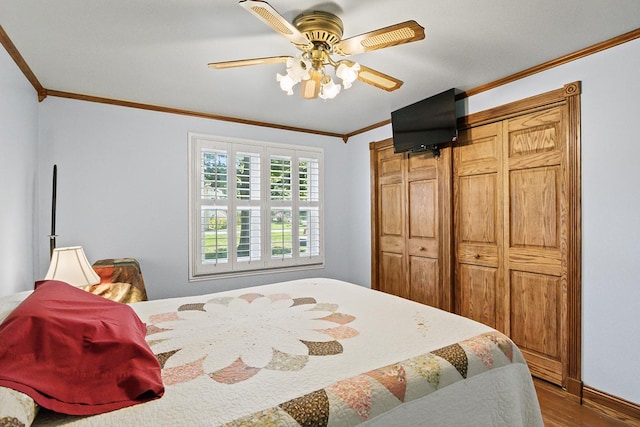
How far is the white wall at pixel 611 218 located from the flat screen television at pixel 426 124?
852mm

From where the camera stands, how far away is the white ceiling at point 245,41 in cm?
170

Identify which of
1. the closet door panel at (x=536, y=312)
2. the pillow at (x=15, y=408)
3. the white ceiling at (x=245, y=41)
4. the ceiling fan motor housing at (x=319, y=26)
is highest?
the white ceiling at (x=245, y=41)

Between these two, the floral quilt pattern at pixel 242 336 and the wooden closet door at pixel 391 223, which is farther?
the wooden closet door at pixel 391 223

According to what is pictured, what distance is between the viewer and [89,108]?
2.96 metres

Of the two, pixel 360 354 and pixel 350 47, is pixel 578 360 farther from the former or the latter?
pixel 350 47

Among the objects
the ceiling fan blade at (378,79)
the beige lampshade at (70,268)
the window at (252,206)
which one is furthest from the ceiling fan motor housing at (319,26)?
the window at (252,206)

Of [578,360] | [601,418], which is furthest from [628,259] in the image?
[601,418]

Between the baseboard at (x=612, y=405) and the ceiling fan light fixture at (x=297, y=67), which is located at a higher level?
the ceiling fan light fixture at (x=297, y=67)

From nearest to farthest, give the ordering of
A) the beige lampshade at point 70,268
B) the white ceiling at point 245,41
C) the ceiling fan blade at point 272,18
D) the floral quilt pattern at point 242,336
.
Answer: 1. the floral quilt pattern at point 242,336
2. the ceiling fan blade at point 272,18
3. the white ceiling at point 245,41
4. the beige lampshade at point 70,268

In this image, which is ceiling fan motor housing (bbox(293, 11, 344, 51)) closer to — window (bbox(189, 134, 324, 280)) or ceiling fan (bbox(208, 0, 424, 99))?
ceiling fan (bbox(208, 0, 424, 99))

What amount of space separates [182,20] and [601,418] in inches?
136

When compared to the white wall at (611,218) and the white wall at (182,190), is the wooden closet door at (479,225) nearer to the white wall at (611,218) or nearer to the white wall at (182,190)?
the white wall at (182,190)

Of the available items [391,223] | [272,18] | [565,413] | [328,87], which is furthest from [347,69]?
[565,413]

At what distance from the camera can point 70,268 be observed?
197 cm
